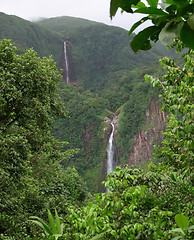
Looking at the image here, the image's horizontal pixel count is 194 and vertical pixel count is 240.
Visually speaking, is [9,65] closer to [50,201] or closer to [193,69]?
[50,201]

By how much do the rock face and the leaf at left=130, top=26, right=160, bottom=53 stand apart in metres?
28.5

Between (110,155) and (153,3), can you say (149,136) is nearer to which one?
(110,155)

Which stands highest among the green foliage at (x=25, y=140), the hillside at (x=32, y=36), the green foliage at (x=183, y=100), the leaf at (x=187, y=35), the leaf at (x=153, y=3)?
the hillside at (x=32, y=36)

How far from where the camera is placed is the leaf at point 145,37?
19.0 inches

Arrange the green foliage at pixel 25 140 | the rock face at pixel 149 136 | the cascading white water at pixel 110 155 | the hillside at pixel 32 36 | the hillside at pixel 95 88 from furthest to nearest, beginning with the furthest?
1. the hillside at pixel 32 36
2. the hillside at pixel 95 88
3. the cascading white water at pixel 110 155
4. the rock face at pixel 149 136
5. the green foliage at pixel 25 140

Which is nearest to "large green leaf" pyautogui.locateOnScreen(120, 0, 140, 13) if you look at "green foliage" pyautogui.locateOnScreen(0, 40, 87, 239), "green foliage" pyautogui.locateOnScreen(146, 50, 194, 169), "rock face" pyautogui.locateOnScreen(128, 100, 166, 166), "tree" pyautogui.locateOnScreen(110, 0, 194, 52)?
"tree" pyautogui.locateOnScreen(110, 0, 194, 52)

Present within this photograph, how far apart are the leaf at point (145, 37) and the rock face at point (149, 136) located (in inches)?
1122

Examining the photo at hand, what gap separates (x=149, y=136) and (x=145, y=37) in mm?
30831

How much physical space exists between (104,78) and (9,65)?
64601mm

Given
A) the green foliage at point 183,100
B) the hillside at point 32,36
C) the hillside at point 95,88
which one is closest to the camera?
the green foliage at point 183,100

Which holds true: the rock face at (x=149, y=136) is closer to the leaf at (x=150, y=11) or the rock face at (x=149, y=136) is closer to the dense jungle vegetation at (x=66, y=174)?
the dense jungle vegetation at (x=66, y=174)

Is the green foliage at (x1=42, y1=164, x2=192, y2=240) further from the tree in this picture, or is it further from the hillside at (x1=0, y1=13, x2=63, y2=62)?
the hillside at (x1=0, y1=13, x2=63, y2=62)

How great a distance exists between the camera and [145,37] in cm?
50

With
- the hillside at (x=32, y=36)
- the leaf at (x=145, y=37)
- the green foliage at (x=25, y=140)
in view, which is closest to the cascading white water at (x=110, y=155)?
the green foliage at (x=25, y=140)
